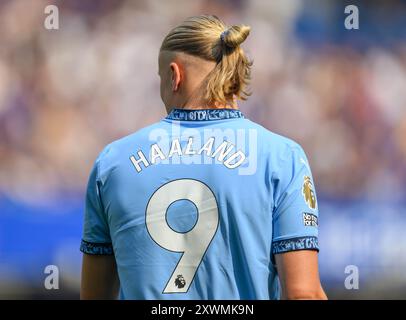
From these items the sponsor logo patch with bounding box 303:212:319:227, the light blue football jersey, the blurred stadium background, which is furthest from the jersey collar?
the blurred stadium background

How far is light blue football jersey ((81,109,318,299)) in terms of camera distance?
1.45 m

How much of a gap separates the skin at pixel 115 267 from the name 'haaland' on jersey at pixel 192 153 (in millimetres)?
81

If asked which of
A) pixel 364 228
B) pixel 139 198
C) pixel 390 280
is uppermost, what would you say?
pixel 139 198

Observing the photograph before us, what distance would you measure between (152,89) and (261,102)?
0.67 meters

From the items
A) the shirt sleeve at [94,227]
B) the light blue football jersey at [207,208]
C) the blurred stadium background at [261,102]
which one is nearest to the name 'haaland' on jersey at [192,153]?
the light blue football jersey at [207,208]

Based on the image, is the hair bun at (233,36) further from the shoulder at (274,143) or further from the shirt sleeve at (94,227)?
the shirt sleeve at (94,227)

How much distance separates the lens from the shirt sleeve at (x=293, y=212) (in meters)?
1.44

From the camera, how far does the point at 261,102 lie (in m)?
4.70
